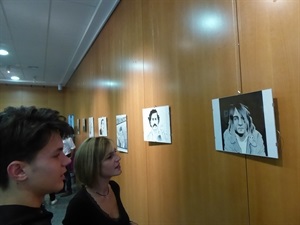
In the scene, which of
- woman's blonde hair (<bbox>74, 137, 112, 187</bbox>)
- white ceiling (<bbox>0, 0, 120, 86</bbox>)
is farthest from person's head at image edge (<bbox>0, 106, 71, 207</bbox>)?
white ceiling (<bbox>0, 0, 120, 86</bbox>)

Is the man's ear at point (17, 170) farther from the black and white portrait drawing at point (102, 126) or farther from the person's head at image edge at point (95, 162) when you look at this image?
the black and white portrait drawing at point (102, 126)

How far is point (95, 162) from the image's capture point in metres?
1.64

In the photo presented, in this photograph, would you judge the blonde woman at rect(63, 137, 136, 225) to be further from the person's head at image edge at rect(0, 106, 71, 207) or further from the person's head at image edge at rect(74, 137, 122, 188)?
the person's head at image edge at rect(0, 106, 71, 207)

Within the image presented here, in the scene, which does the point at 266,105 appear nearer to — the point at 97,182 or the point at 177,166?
the point at 177,166

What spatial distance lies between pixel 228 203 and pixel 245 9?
1.12m

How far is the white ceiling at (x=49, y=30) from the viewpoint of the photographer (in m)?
3.22

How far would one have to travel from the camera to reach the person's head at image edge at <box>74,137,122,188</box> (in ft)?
5.27

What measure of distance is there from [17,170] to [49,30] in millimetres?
3843

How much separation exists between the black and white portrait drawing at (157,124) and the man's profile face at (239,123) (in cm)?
74

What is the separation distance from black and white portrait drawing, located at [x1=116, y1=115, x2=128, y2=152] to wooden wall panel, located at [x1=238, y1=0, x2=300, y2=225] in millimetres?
1896

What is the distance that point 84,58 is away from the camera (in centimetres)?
552

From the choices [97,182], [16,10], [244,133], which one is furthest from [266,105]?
[16,10]

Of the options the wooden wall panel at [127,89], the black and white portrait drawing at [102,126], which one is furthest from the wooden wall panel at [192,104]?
the black and white portrait drawing at [102,126]

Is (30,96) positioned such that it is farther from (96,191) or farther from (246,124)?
(246,124)
